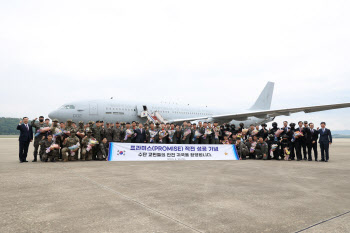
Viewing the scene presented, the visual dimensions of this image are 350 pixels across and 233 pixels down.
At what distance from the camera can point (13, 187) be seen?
15.0 ft

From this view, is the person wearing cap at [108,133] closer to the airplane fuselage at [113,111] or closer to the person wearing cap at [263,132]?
the person wearing cap at [263,132]

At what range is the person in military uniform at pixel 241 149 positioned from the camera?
11.0 meters

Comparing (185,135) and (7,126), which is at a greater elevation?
(7,126)

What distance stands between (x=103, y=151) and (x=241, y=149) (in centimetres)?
634

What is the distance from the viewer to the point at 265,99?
34406mm

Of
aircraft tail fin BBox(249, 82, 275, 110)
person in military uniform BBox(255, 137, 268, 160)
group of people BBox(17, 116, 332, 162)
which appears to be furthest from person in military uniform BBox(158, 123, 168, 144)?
aircraft tail fin BBox(249, 82, 275, 110)

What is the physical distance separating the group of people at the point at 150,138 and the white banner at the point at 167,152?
0.65 meters

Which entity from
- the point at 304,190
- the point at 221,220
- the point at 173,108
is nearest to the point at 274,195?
the point at 304,190

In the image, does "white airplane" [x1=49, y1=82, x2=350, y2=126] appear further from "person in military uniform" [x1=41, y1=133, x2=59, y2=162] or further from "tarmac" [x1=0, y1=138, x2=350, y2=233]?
"tarmac" [x1=0, y1=138, x2=350, y2=233]

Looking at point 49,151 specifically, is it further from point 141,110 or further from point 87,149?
point 141,110

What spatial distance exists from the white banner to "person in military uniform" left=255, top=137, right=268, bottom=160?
3.60 feet

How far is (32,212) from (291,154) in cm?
1106

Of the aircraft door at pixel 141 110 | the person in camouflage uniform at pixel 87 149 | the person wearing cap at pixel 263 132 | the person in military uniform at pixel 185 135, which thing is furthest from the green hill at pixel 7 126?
the person wearing cap at pixel 263 132

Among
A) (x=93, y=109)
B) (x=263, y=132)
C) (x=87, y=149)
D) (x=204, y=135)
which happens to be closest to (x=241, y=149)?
(x=263, y=132)
